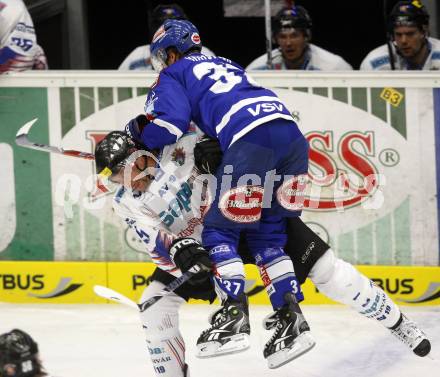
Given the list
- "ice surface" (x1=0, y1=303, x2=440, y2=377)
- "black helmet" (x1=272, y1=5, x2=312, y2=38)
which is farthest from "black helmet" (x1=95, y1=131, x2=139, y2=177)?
"black helmet" (x1=272, y1=5, x2=312, y2=38)

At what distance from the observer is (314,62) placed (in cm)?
721

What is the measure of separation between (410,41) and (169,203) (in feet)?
7.47

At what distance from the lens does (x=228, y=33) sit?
9.44 meters

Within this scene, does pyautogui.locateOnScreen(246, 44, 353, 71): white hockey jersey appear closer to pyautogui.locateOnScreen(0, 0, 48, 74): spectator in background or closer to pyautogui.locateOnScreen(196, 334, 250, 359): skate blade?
pyautogui.locateOnScreen(0, 0, 48, 74): spectator in background

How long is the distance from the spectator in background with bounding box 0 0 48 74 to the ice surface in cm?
125

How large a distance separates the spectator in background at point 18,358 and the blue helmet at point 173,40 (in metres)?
1.49

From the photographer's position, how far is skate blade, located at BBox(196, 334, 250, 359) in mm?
4867

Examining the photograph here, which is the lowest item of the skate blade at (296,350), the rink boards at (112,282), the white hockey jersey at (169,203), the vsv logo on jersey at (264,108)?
the rink boards at (112,282)

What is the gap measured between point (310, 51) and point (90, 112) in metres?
1.29

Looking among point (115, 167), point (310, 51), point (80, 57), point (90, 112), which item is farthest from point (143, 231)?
point (80, 57)

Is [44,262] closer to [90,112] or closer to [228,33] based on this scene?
[90,112]

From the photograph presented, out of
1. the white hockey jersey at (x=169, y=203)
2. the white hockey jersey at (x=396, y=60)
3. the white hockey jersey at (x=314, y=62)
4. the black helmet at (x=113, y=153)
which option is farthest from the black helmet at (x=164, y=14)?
the black helmet at (x=113, y=153)

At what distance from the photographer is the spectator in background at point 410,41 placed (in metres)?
6.98

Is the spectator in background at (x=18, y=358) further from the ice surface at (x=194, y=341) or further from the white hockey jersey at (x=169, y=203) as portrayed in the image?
the ice surface at (x=194, y=341)
